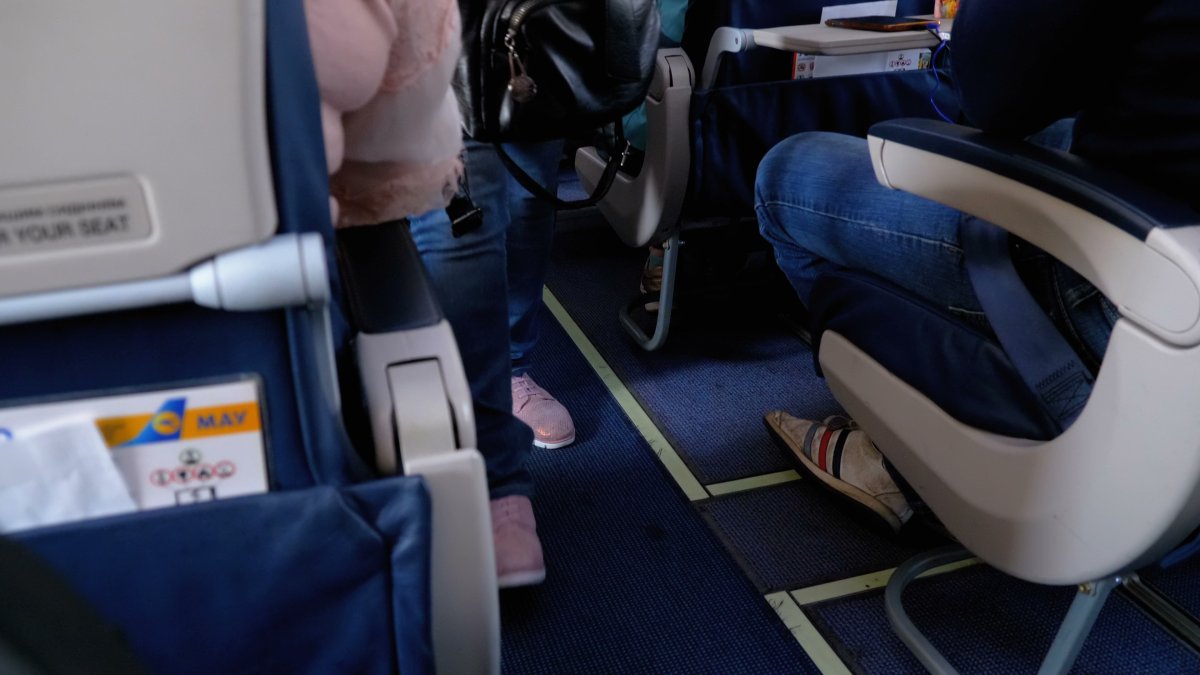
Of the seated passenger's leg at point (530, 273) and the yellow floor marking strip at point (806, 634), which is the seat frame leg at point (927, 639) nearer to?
the yellow floor marking strip at point (806, 634)

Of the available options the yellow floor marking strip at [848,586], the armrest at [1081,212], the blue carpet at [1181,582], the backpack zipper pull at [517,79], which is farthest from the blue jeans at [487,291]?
the blue carpet at [1181,582]

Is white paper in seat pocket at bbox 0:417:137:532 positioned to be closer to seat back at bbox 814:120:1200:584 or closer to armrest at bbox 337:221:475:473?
armrest at bbox 337:221:475:473

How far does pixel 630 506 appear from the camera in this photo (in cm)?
161

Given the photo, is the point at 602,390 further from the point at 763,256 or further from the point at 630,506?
the point at 763,256

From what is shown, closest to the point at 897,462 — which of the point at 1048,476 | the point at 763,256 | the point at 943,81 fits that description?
the point at 1048,476

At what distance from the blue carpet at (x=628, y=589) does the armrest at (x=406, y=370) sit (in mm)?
765

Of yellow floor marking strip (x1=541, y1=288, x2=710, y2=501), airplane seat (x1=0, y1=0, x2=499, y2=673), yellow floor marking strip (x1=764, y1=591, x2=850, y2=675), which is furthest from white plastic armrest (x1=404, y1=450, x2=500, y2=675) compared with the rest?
yellow floor marking strip (x1=541, y1=288, x2=710, y2=501)

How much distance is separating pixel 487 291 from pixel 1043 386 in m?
0.77

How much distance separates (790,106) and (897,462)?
817 millimetres

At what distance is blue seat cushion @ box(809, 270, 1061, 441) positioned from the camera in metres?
1.02

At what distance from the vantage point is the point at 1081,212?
2.91 feet

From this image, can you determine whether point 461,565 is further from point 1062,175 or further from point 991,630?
point 991,630

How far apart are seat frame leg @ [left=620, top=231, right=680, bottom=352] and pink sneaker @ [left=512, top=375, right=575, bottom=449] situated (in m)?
0.36

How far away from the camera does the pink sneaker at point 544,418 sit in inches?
69.7
